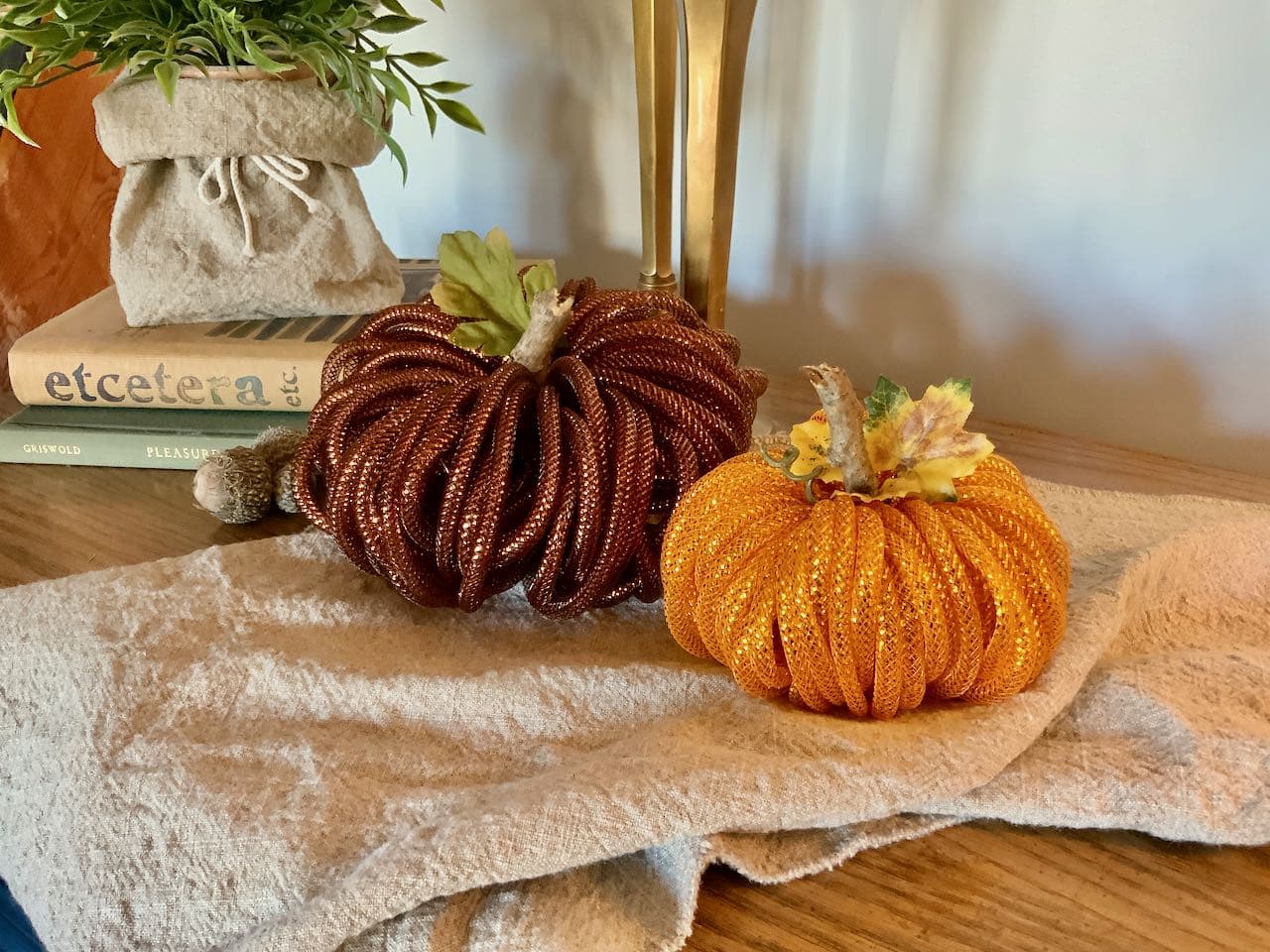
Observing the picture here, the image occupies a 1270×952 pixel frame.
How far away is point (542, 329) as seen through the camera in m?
0.46

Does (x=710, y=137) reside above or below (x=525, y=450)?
above

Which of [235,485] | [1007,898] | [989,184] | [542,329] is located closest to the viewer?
[1007,898]

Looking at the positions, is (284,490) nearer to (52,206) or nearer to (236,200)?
(236,200)

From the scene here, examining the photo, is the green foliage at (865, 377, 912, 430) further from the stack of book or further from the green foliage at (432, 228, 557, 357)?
the stack of book

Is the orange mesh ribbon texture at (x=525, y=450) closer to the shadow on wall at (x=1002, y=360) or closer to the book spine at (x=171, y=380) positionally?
the book spine at (x=171, y=380)

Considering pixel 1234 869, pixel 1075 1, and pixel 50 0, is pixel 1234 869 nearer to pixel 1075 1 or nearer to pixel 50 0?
pixel 1075 1

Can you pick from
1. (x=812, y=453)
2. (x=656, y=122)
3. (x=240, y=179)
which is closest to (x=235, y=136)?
(x=240, y=179)

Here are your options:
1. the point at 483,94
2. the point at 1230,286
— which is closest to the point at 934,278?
the point at 1230,286

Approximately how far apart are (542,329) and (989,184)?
15.2 inches

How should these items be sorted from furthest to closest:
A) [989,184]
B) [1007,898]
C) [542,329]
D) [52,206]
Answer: [52,206] → [989,184] → [542,329] → [1007,898]

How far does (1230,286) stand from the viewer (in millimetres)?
654

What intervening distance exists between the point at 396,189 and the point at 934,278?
49 cm

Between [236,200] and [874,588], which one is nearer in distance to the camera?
[874,588]

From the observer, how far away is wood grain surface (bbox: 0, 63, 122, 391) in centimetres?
83
